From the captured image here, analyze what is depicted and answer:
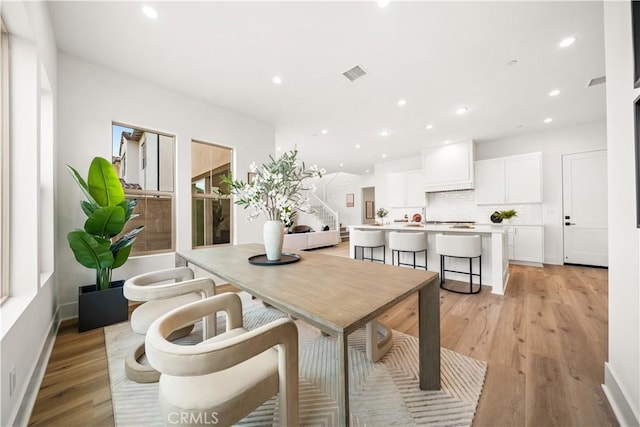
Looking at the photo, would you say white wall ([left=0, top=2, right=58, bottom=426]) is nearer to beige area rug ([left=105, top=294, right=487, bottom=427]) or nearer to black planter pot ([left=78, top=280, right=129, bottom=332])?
black planter pot ([left=78, top=280, right=129, bottom=332])

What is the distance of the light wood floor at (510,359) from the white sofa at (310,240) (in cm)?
410

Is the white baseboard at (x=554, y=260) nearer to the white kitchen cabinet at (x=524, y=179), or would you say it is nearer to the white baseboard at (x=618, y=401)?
the white kitchen cabinet at (x=524, y=179)

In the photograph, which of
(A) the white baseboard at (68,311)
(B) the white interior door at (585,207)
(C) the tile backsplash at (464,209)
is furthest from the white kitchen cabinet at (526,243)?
(A) the white baseboard at (68,311)

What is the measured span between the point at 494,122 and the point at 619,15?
3.70 metres

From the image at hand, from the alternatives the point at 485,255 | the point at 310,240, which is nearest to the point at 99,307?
the point at 485,255

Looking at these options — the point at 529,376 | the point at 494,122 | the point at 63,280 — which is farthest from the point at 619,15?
the point at 63,280

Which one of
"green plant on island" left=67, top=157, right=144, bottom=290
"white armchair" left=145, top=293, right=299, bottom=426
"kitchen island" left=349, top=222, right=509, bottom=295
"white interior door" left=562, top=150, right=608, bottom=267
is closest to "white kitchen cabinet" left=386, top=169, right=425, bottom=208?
"kitchen island" left=349, top=222, right=509, bottom=295

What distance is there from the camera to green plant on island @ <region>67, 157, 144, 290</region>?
7.07ft

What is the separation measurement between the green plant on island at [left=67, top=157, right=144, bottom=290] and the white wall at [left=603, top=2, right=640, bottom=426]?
3621 mm

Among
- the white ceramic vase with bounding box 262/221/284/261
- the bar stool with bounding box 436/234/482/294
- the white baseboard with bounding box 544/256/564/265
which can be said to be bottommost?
the white baseboard with bounding box 544/256/564/265

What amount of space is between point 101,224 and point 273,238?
172 centimetres

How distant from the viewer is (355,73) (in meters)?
2.93

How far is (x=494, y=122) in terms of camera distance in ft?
14.8

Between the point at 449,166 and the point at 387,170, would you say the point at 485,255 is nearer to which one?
the point at 449,166
